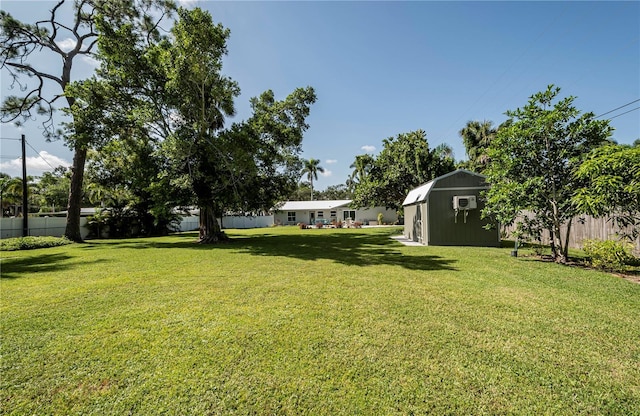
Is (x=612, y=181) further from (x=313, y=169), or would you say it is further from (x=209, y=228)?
(x=313, y=169)

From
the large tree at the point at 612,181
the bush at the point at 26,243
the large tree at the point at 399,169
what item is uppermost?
the large tree at the point at 399,169

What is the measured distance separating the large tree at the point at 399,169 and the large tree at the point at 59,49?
52.8ft

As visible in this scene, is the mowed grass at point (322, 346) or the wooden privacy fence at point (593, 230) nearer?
the mowed grass at point (322, 346)

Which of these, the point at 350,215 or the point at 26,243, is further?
the point at 350,215

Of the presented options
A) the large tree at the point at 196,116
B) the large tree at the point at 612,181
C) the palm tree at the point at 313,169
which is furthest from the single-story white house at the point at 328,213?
the large tree at the point at 612,181

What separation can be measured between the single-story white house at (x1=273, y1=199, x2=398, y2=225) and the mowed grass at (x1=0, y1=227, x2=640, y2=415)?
27.1 m

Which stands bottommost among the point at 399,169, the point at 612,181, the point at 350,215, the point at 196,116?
the point at 350,215

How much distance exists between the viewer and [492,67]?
12.5 metres

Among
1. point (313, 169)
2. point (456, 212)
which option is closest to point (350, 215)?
point (313, 169)

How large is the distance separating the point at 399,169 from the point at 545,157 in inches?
435

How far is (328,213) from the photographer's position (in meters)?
34.2

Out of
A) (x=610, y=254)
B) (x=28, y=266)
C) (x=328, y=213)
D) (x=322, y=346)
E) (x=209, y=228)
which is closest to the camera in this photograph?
(x=322, y=346)

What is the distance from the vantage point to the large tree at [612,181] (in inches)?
217

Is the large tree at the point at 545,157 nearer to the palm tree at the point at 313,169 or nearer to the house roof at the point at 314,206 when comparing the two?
the house roof at the point at 314,206
